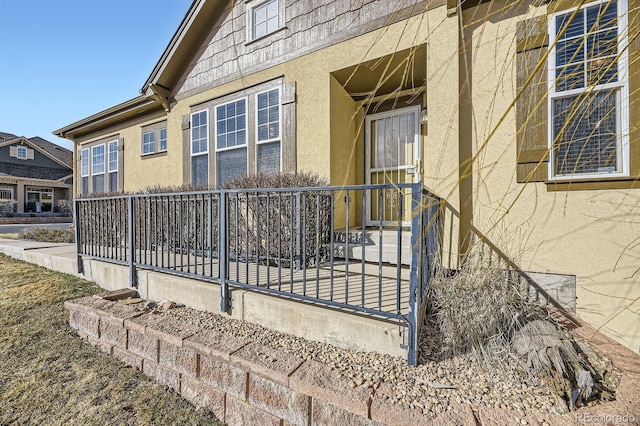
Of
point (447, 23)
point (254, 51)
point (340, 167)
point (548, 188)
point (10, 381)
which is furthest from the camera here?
point (254, 51)

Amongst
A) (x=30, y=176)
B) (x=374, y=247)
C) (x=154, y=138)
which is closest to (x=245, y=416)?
(x=374, y=247)

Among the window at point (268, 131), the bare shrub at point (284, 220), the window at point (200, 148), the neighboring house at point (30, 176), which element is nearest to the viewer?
the bare shrub at point (284, 220)

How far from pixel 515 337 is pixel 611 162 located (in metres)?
2.39

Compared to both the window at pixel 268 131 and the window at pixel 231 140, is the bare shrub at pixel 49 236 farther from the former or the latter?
the window at pixel 268 131

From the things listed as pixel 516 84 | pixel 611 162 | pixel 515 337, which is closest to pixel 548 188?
pixel 611 162

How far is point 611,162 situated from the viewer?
316 centimetres

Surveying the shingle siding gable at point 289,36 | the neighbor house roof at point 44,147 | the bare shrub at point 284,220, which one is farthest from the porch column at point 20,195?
the bare shrub at point 284,220

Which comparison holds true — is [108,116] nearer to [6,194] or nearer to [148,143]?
[148,143]

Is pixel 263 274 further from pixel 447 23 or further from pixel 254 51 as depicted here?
pixel 254 51

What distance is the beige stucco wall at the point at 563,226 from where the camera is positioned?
120 inches

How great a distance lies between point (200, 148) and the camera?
6.45 m

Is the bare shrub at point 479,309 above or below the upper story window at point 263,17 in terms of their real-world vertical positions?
below

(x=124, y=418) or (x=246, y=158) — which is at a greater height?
(x=246, y=158)

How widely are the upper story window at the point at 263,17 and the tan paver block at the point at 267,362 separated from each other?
5.43 metres
